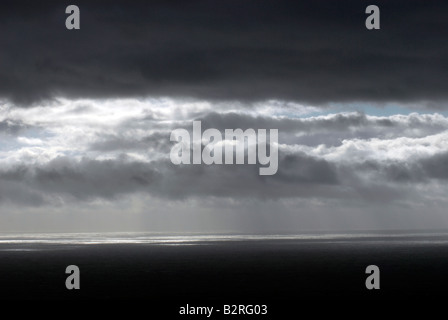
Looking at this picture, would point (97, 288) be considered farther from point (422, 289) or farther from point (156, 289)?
point (422, 289)

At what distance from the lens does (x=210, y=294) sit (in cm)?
11244

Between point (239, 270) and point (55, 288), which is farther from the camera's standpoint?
point (239, 270)

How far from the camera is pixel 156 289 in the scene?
395 ft
